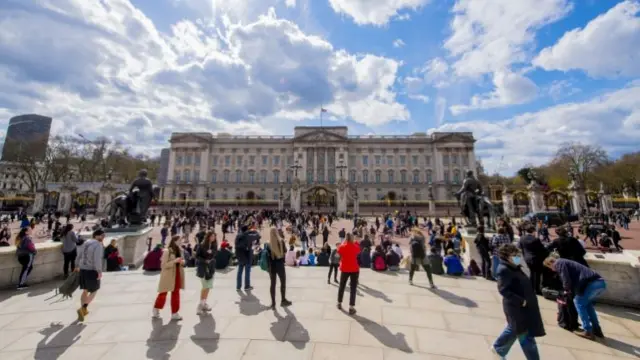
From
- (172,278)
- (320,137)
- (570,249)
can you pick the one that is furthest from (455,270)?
(320,137)

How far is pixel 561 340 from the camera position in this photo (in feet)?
14.0

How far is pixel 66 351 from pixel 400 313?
5414 millimetres

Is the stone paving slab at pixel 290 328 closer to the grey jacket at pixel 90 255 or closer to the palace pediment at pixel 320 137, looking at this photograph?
the grey jacket at pixel 90 255

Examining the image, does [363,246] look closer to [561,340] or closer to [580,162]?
[561,340]

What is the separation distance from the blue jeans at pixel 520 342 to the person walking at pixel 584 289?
5.58ft

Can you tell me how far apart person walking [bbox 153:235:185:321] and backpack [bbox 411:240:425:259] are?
5362 millimetres

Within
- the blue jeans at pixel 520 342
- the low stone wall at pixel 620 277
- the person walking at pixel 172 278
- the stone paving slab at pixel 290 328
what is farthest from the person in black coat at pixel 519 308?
the person walking at pixel 172 278

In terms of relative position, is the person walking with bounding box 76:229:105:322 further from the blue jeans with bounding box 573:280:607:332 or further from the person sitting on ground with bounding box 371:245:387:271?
the blue jeans with bounding box 573:280:607:332

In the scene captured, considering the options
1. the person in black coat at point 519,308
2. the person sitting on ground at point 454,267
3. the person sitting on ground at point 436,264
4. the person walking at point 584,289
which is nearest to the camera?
the person in black coat at point 519,308

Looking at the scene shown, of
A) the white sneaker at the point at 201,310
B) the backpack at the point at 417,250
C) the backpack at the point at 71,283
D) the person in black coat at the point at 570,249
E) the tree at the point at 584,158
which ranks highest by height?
the tree at the point at 584,158

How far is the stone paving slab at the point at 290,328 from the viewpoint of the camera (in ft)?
12.7

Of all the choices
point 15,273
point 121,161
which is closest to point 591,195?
point 15,273

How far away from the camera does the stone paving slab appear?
3.86 meters

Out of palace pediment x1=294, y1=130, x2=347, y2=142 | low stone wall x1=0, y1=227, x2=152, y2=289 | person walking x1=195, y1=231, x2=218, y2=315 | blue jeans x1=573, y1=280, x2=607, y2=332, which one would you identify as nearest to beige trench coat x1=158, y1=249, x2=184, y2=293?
person walking x1=195, y1=231, x2=218, y2=315
